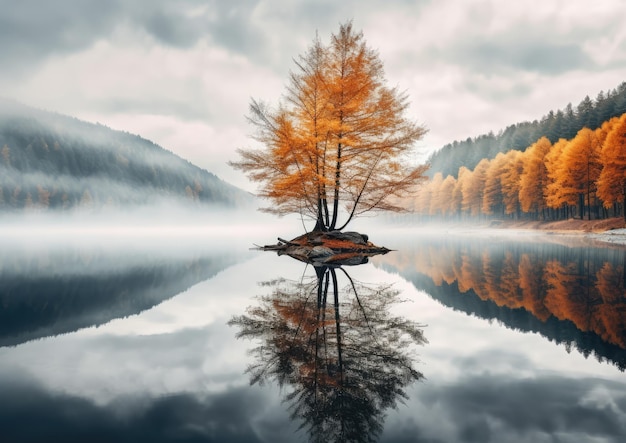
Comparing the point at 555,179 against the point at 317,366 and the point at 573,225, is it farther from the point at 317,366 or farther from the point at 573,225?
the point at 317,366

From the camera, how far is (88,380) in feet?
12.6

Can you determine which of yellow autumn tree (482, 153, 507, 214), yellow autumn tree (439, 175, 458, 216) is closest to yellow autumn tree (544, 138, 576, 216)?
yellow autumn tree (482, 153, 507, 214)

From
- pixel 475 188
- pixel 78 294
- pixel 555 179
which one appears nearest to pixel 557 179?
pixel 555 179

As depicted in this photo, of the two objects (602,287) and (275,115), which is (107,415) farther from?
(275,115)

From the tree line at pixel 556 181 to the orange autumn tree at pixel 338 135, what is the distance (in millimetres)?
31155

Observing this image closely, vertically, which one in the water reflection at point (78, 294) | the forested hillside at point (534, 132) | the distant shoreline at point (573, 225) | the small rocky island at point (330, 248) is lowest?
the water reflection at point (78, 294)

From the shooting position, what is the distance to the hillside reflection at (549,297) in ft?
16.8

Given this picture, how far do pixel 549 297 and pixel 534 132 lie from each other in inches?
3566

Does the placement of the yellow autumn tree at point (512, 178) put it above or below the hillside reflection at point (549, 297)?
above

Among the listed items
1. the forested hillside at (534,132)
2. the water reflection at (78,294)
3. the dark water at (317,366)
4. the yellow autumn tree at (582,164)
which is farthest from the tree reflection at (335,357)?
the yellow autumn tree at (582,164)

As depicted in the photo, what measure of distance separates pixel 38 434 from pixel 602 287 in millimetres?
10718

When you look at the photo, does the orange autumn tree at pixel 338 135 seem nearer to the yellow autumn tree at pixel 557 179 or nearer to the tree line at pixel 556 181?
the tree line at pixel 556 181

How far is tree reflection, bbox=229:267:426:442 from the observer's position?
9.90 feet

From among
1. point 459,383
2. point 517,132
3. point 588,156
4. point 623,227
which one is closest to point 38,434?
point 459,383
